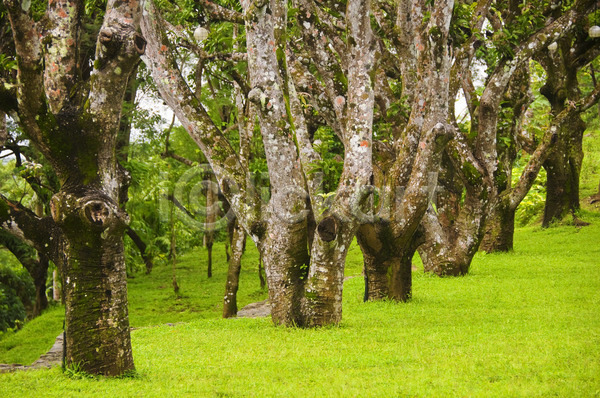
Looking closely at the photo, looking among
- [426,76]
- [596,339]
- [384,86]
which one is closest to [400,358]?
[596,339]

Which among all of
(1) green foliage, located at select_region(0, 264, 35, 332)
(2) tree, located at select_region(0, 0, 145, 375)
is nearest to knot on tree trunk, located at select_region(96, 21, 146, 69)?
(2) tree, located at select_region(0, 0, 145, 375)

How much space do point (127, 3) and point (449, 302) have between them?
7548mm

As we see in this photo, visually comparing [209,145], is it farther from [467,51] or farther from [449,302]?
[467,51]

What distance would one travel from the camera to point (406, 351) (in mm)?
7086

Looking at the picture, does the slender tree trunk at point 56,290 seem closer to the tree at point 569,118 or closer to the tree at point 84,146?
the tree at point 84,146

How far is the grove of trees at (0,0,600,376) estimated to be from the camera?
6133mm

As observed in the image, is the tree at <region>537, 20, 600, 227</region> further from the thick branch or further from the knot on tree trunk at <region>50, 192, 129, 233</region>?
the knot on tree trunk at <region>50, 192, 129, 233</region>

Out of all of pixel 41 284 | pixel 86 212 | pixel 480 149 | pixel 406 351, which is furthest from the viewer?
pixel 41 284

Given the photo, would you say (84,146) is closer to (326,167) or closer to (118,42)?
(118,42)

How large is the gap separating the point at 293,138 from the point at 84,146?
132 inches

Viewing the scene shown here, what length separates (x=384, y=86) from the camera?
44.9 ft

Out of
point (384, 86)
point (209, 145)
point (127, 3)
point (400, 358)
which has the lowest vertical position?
point (400, 358)

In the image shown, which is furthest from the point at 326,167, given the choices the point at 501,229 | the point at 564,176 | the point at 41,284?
the point at 41,284

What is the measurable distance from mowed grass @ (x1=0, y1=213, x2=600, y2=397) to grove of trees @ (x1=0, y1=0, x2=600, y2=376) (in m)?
0.62
